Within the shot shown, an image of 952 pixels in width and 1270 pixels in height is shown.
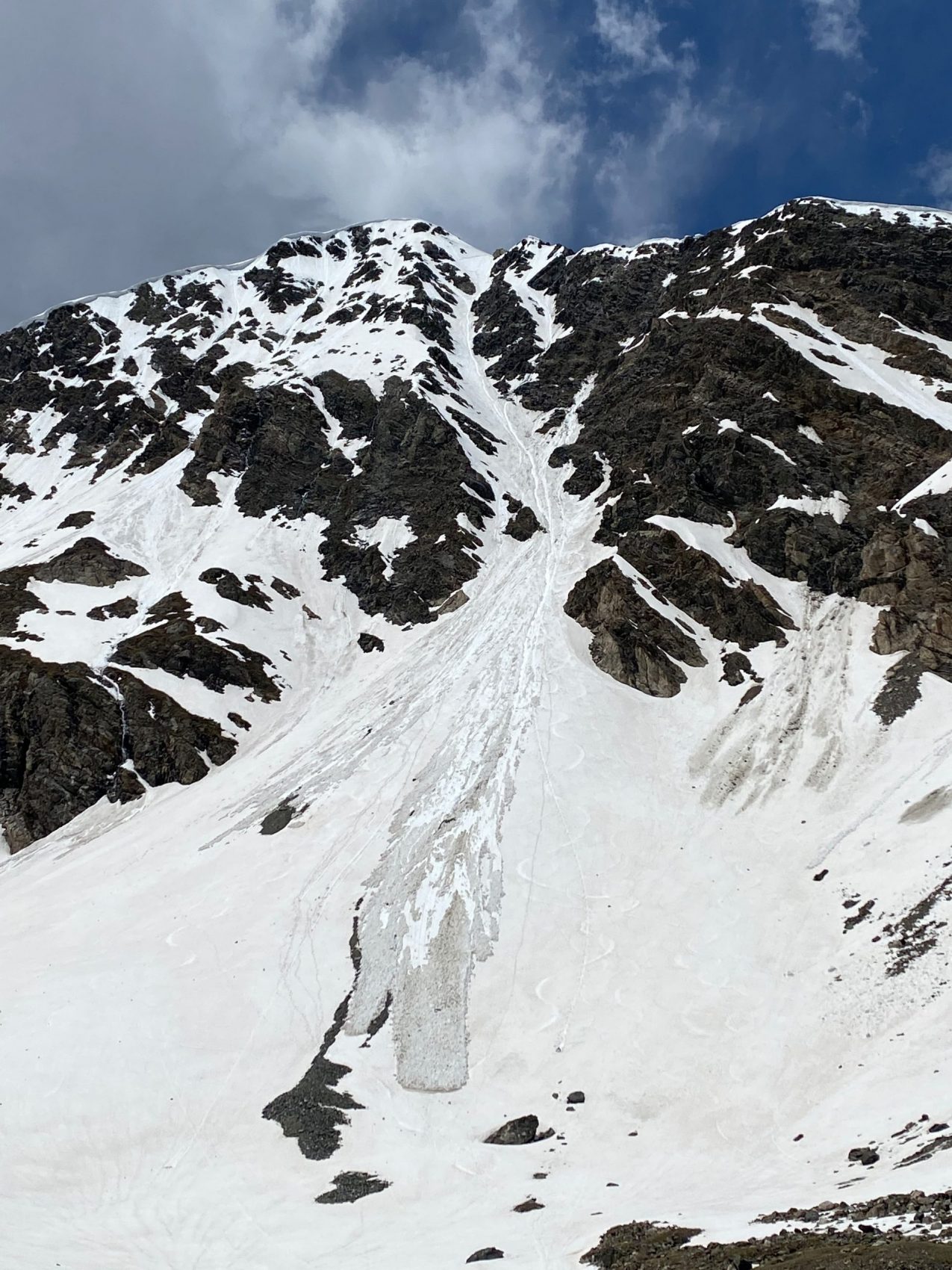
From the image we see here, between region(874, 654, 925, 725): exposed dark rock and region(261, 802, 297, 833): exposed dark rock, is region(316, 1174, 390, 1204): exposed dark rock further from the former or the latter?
region(874, 654, 925, 725): exposed dark rock

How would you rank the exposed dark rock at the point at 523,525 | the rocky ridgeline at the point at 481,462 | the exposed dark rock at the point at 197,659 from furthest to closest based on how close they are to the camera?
the exposed dark rock at the point at 523,525, the exposed dark rock at the point at 197,659, the rocky ridgeline at the point at 481,462

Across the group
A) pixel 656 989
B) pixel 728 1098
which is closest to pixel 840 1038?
pixel 728 1098

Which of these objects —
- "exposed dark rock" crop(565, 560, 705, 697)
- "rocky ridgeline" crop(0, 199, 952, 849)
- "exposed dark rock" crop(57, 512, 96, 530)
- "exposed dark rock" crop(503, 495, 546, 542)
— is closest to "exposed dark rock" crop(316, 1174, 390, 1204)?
"rocky ridgeline" crop(0, 199, 952, 849)

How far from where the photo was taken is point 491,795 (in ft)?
150

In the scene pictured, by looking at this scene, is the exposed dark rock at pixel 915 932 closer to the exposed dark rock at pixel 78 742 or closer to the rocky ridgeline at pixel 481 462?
the rocky ridgeline at pixel 481 462

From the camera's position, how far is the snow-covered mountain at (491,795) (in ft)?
79.2

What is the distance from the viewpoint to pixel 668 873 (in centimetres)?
4012

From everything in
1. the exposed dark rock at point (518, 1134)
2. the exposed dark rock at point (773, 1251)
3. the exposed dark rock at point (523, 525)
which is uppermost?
the exposed dark rock at point (523, 525)

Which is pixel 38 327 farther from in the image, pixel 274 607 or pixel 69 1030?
pixel 69 1030

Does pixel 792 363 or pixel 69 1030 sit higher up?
pixel 792 363

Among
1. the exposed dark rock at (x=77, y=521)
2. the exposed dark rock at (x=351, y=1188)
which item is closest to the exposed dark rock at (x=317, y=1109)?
the exposed dark rock at (x=351, y=1188)

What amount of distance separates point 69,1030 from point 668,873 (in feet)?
91.5

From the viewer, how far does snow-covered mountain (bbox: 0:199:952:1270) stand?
2412 cm

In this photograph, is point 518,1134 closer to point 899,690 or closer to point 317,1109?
point 317,1109
